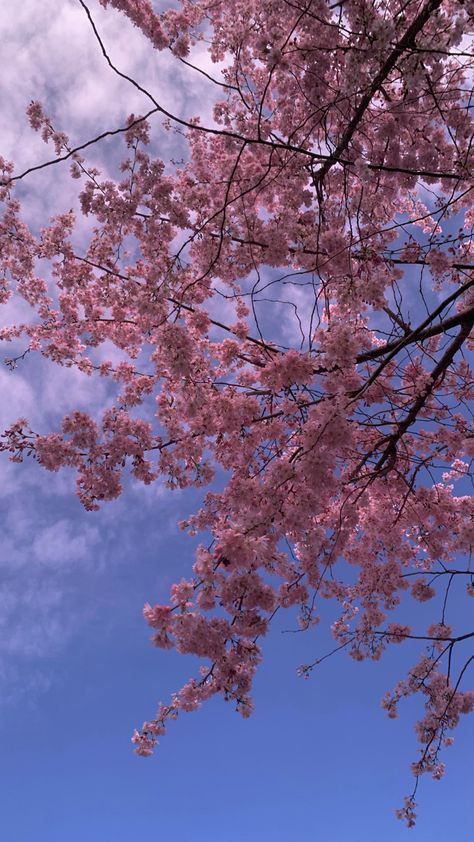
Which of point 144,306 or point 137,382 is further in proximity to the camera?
point 137,382

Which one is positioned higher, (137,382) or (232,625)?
(137,382)

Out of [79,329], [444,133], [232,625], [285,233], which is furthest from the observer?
[79,329]

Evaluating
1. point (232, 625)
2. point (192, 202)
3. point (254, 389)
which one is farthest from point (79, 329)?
point (232, 625)

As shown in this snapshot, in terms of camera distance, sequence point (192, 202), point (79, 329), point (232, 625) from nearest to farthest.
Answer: point (232, 625), point (192, 202), point (79, 329)

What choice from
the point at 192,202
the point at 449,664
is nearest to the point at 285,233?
the point at 192,202

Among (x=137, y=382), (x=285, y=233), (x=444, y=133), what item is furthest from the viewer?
(x=137, y=382)

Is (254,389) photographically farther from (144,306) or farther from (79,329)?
(79,329)

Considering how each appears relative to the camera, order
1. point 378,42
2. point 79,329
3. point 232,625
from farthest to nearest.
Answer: point 79,329
point 232,625
point 378,42

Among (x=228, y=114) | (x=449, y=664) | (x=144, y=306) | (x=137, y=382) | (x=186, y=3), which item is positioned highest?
(x=186, y=3)

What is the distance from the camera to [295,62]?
6.31 m

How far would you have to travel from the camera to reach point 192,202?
661 centimetres

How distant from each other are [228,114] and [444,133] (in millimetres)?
2834

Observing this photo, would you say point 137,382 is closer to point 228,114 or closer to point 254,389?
point 254,389

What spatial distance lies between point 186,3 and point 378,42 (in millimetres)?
5454
